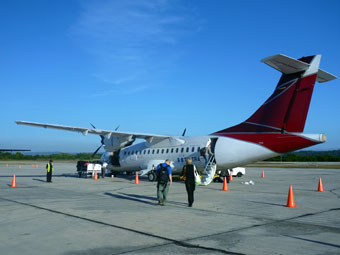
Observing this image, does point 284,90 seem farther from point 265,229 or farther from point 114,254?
point 114,254

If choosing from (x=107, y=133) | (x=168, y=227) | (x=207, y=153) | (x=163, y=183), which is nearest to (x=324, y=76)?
(x=207, y=153)

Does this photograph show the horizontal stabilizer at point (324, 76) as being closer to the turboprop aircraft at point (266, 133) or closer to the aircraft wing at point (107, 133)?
the turboprop aircraft at point (266, 133)

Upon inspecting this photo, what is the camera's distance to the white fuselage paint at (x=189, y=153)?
723 inches

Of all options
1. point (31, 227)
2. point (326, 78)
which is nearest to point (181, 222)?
point (31, 227)

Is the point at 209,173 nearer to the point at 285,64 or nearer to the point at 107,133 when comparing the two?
the point at 285,64

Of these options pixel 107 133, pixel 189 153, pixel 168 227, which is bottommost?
pixel 168 227

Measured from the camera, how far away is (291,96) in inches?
652

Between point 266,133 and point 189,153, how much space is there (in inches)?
226

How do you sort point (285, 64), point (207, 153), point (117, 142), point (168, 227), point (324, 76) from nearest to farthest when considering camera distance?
point (168, 227), point (285, 64), point (324, 76), point (207, 153), point (117, 142)

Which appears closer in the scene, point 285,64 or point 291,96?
point 285,64

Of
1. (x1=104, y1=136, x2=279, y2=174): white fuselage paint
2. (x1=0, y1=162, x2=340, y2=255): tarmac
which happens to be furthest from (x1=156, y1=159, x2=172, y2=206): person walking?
(x1=104, y1=136, x2=279, y2=174): white fuselage paint

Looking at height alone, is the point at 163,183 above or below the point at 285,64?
below

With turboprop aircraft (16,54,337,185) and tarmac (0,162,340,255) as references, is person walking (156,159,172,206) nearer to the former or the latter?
tarmac (0,162,340,255)

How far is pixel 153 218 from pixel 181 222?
3.00 ft
